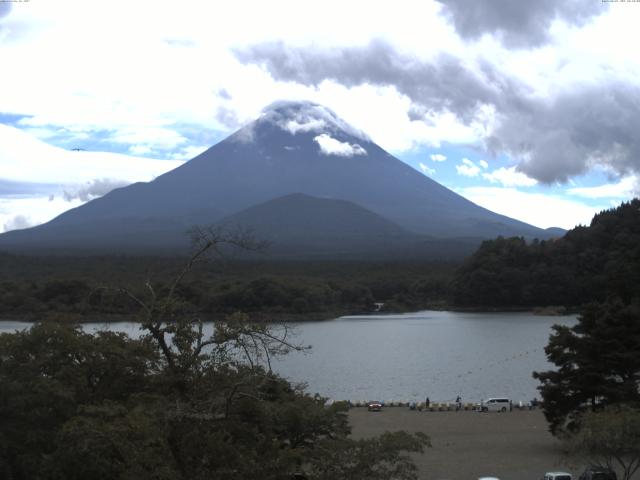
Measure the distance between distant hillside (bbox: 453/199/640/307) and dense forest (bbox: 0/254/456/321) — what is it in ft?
11.9

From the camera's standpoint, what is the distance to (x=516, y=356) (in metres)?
28.1

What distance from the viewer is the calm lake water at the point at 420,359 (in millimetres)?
22344

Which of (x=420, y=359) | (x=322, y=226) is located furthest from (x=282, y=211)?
(x=420, y=359)

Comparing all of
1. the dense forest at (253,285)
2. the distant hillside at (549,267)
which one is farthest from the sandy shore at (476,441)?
the distant hillside at (549,267)

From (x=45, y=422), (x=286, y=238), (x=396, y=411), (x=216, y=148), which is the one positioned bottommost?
(x=396, y=411)

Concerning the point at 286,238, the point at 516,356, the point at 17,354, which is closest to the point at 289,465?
the point at 17,354

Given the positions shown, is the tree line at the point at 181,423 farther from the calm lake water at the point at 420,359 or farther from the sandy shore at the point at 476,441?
the calm lake water at the point at 420,359

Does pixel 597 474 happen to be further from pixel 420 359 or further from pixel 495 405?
pixel 420 359

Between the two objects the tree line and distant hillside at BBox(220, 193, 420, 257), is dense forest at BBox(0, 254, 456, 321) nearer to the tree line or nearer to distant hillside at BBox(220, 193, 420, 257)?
distant hillside at BBox(220, 193, 420, 257)

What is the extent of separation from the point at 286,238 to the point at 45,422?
306ft

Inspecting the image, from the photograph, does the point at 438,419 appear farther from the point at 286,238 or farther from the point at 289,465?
the point at 286,238

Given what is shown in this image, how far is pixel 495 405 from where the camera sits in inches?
739

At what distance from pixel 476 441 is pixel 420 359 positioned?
44.6ft

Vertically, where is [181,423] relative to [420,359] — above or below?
above
